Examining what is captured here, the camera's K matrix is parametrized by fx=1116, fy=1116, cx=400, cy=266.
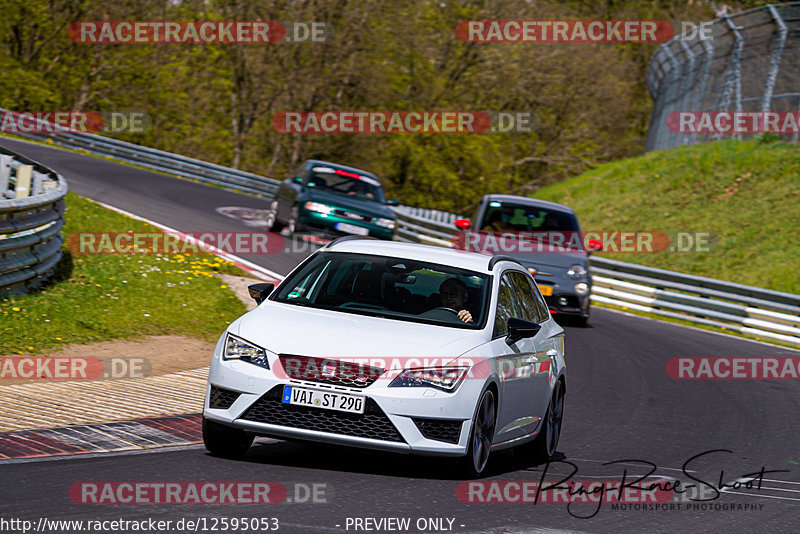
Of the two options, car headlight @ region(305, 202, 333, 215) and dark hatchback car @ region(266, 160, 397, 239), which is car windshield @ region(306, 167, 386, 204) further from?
car headlight @ region(305, 202, 333, 215)

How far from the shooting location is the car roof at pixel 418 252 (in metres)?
8.14

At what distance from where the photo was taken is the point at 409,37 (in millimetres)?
45375

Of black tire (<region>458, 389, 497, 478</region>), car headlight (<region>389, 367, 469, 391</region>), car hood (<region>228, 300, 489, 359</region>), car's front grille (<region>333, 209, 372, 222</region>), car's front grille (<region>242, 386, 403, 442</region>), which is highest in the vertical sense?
car hood (<region>228, 300, 489, 359</region>)

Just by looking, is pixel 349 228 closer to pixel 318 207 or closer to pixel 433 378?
pixel 318 207

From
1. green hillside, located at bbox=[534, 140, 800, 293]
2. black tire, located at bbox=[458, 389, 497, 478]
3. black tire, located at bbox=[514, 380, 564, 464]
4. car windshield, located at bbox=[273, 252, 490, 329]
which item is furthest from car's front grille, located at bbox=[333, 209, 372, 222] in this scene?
black tire, located at bbox=[458, 389, 497, 478]

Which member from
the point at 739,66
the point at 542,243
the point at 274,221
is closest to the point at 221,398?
the point at 542,243

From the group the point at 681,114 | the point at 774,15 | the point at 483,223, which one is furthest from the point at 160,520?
the point at 681,114

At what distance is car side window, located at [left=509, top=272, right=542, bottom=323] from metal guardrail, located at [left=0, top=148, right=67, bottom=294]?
581cm

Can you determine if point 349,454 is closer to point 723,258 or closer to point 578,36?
point 723,258

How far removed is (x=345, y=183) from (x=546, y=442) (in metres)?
15.6

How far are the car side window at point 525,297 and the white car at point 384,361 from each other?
0.23 metres

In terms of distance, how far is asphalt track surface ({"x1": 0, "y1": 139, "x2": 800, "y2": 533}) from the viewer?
5834 millimetres

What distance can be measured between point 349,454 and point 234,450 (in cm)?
88

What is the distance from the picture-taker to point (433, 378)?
679cm
